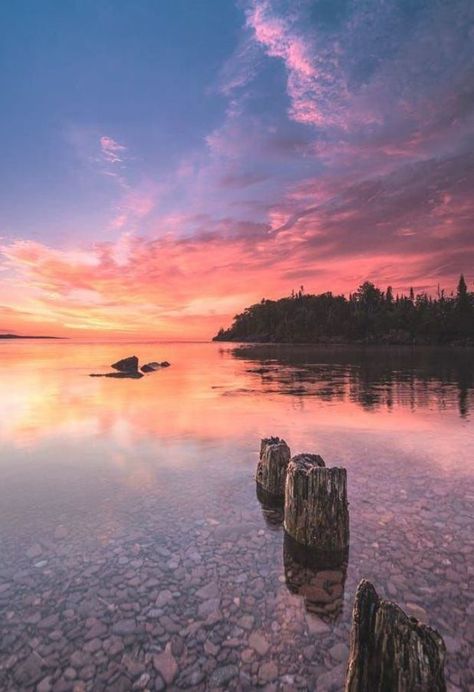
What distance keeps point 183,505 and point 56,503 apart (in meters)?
3.11

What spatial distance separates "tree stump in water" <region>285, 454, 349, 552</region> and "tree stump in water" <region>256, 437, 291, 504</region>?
6.76 feet

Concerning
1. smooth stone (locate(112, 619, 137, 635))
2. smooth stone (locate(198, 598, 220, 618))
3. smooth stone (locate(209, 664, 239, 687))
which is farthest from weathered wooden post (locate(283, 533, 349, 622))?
smooth stone (locate(112, 619, 137, 635))

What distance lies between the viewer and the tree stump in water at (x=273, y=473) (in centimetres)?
926

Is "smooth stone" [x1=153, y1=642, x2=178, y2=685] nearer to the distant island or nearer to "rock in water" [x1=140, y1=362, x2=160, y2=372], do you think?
"rock in water" [x1=140, y1=362, x2=160, y2=372]

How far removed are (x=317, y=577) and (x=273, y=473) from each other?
3334mm

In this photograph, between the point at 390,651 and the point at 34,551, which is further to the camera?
the point at 34,551

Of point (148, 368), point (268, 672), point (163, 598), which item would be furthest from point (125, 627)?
point (148, 368)

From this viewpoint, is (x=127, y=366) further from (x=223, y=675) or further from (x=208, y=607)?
(x=223, y=675)

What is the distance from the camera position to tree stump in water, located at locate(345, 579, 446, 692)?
10.9ft

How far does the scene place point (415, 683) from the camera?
10.9 ft

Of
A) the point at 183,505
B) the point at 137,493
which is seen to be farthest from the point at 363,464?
the point at 137,493

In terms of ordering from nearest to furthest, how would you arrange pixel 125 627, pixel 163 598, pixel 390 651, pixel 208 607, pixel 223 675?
1. pixel 390 651
2. pixel 223 675
3. pixel 125 627
4. pixel 208 607
5. pixel 163 598

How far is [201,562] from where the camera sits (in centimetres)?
657

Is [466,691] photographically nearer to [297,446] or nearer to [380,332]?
[297,446]
